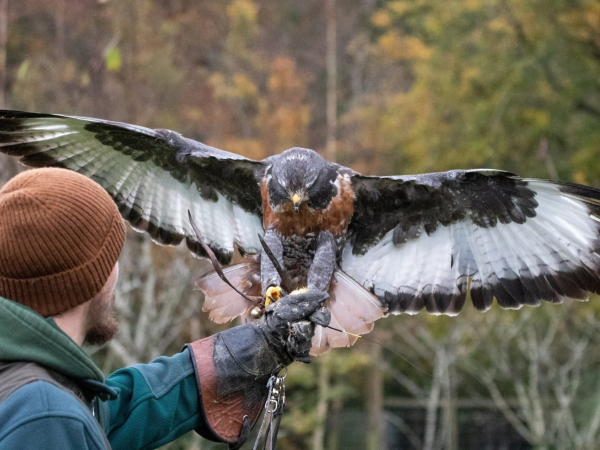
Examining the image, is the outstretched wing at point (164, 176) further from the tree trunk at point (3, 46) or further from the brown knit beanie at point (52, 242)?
the tree trunk at point (3, 46)

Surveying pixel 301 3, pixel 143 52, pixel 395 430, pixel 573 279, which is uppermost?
pixel 301 3

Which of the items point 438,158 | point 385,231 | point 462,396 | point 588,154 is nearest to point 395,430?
point 462,396

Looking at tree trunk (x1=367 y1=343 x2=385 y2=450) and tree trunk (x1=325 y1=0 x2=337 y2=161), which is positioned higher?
tree trunk (x1=325 y1=0 x2=337 y2=161)

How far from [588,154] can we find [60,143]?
29.5ft

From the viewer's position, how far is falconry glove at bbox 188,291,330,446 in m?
2.26

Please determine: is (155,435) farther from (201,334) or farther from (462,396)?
(462,396)

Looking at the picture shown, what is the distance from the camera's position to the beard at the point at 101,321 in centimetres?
174

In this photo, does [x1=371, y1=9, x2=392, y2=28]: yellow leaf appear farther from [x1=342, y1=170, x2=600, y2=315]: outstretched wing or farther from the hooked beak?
the hooked beak

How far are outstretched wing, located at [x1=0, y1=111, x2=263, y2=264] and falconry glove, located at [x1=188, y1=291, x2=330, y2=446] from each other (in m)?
1.08

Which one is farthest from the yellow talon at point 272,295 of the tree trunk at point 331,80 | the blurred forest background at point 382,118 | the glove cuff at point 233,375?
the tree trunk at point 331,80

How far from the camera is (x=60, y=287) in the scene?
162cm

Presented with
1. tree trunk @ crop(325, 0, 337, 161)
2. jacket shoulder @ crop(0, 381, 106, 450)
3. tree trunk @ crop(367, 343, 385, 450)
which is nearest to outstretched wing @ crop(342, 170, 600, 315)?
jacket shoulder @ crop(0, 381, 106, 450)

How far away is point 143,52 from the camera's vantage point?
1241cm

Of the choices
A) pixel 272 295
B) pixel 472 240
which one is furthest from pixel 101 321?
pixel 472 240
